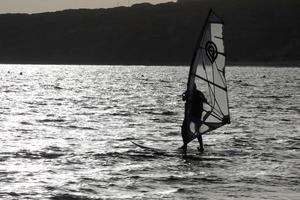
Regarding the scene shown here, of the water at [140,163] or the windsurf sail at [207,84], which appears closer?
the water at [140,163]

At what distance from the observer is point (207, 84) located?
68.9 feet

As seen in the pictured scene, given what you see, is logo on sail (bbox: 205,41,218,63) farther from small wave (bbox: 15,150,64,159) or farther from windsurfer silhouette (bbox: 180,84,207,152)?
small wave (bbox: 15,150,64,159)

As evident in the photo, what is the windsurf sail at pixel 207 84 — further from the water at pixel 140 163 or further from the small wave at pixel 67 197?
the small wave at pixel 67 197

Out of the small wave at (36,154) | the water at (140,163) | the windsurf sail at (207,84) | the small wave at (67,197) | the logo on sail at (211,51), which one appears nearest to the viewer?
the small wave at (67,197)

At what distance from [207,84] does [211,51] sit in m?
1.12

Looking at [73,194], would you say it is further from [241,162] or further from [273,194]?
[241,162]

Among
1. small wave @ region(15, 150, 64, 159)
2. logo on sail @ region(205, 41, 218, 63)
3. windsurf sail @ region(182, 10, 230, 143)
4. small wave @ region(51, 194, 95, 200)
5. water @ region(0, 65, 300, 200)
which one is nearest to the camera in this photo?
small wave @ region(51, 194, 95, 200)

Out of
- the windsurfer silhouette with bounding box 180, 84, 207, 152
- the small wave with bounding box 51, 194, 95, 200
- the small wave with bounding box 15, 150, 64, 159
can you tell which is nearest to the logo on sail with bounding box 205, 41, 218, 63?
the windsurfer silhouette with bounding box 180, 84, 207, 152

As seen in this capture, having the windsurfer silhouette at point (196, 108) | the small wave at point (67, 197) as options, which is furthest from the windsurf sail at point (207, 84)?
the small wave at point (67, 197)

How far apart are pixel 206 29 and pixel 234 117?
18.3m

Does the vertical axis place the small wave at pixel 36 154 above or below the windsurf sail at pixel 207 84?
below

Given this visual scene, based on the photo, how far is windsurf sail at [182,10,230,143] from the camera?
2052 centimetres

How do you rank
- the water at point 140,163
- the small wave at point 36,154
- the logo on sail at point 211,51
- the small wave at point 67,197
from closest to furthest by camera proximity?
the small wave at point 67,197 < the water at point 140,163 < the small wave at point 36,154 < the logo on sail at point 211,51

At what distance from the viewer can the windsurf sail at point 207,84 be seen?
67.3ft
